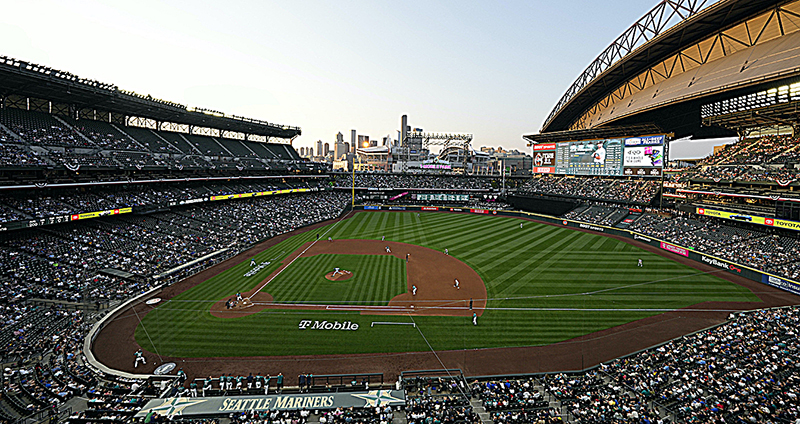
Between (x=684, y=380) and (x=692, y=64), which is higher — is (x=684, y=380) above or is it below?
below

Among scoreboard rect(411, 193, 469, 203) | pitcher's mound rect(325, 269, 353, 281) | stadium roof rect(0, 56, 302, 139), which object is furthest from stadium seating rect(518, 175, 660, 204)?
stadium roof rect(0, 56, 302, 139)

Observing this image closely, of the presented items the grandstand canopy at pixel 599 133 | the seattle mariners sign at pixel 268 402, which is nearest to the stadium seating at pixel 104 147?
the seattle mariners sign at pixel 268 402

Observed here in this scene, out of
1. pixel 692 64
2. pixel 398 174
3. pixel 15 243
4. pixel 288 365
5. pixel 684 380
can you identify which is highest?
pixel 692 64

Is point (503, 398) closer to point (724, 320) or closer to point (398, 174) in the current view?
point (724, 320)

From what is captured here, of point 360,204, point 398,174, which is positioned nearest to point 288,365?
point 360,204

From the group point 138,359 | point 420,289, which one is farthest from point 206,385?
point 420,289

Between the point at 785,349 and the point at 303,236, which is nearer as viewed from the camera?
the point at 785,349

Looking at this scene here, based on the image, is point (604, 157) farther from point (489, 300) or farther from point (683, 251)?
point (489, 300)
